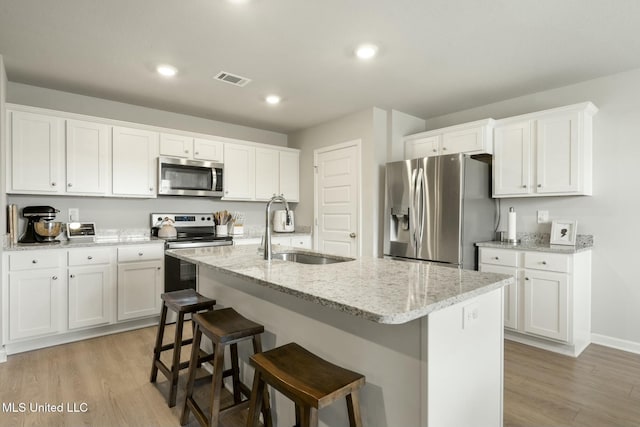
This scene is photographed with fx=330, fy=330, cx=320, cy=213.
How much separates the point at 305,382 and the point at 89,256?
2.79 metres

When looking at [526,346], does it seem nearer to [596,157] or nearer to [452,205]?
[452,205]

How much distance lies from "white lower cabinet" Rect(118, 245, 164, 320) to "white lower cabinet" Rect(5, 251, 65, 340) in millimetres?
467

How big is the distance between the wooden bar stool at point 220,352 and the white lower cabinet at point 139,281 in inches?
70.0

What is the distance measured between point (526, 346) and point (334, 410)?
2.36 metres

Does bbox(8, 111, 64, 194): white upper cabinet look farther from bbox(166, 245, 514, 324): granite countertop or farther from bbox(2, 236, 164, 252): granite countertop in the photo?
bbox(166, 245, 514, 324): granite countertop

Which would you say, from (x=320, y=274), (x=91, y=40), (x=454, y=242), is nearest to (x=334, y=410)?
(x=320, y=274)

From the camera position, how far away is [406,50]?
99.6 inches

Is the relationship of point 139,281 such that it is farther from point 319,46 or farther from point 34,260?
point 319,46

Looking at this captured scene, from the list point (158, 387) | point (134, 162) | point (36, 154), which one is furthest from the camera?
point (134, 162)

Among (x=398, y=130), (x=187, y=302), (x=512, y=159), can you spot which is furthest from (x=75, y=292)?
(x=512, y=159)

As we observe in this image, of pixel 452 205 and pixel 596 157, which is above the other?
pixel 596 157

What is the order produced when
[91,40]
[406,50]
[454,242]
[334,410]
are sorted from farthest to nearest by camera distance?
[454,242] → [406,50] → [91,40] → [334,410]

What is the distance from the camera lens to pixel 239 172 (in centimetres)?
437

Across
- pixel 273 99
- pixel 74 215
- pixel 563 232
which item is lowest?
pixel 563 232
